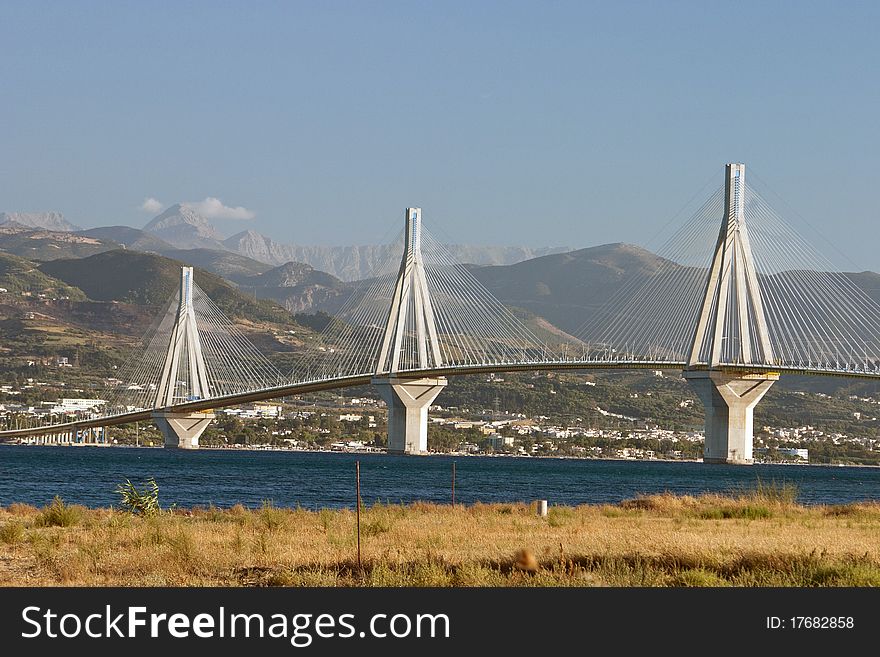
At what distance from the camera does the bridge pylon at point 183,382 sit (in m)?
108

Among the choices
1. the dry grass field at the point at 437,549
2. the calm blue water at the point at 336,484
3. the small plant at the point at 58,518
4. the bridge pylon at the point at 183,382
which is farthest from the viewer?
the bridge pylon at the point at 183,382

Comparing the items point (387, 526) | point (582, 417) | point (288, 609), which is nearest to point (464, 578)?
point (288, 609)

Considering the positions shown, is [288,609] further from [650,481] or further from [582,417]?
[582,417]

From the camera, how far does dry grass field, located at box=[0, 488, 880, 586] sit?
52.4 feet

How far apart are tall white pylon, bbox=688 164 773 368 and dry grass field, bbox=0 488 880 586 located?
158 feet

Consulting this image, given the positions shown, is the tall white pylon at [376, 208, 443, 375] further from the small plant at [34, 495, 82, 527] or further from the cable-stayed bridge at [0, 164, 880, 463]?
the small plant at [34, 495, 82, 527]

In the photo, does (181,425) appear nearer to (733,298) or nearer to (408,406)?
(408,406)

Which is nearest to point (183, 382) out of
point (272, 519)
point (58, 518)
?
point (58, 518)

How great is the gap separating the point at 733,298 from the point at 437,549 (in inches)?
2492

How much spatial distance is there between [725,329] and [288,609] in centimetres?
7337

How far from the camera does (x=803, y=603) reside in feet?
41.1

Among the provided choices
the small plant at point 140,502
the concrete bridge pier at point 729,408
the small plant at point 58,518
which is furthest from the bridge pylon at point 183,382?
the small plant at point 58,518

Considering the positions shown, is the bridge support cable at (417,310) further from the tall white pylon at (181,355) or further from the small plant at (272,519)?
the small plant at (272,519)

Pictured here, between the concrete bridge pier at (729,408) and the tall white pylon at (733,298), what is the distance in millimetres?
1150
